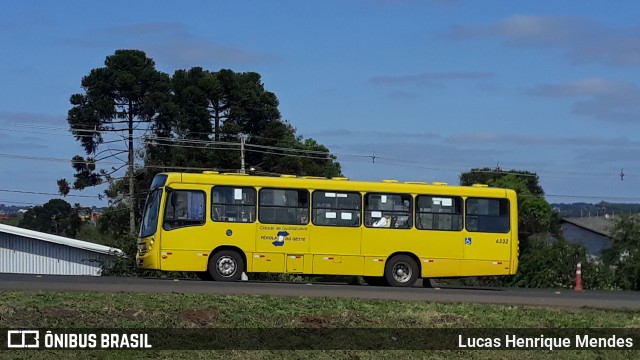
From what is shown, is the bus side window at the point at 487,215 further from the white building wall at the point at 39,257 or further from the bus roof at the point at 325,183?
the white building wall at the point at 39,257

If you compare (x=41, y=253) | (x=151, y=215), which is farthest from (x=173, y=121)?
(x=151, y=215)

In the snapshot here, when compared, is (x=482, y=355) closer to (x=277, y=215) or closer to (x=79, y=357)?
(x=79, y=357)

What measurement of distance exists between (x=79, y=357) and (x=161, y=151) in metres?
54.8

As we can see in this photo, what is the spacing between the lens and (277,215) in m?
28.3

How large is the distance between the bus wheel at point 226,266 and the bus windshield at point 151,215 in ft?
5.46

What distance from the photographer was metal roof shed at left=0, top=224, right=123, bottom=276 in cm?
5112

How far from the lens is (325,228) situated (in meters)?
28.5

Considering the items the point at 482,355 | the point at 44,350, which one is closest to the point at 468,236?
the point at 482,355

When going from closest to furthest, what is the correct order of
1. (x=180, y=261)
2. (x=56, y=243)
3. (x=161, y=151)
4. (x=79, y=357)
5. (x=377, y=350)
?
(x=79, y=357) < (x=377, y=350) < (x=180, y=261) < (x=56, y=243) < (x=161, y=151)

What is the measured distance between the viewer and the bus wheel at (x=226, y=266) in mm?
27656

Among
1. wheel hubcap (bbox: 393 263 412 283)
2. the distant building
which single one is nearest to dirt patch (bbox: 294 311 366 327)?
wheel hubcap (bbox: 393 263 412 283)

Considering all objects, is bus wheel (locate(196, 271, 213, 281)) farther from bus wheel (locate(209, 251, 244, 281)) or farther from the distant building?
the distant building

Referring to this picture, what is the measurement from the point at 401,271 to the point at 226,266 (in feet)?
14.8

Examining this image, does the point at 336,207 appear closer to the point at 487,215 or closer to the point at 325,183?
the point at 325,183
